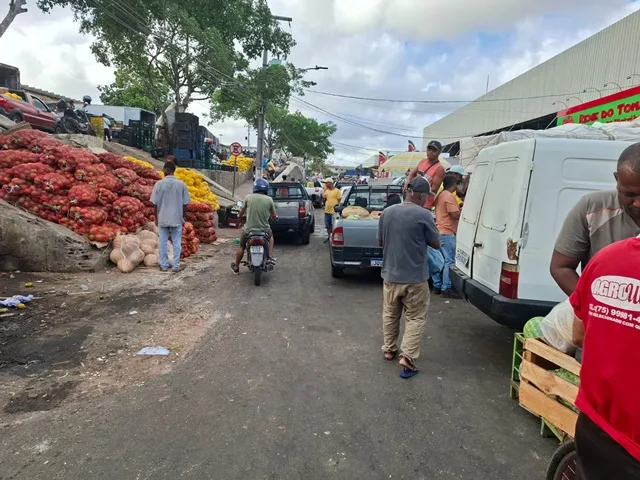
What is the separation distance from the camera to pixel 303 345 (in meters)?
4.96

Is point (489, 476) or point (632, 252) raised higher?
point (632, 252)

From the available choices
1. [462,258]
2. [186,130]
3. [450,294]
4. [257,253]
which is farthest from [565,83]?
[257,253]

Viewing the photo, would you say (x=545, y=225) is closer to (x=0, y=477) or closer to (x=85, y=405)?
(x=85, y=405)

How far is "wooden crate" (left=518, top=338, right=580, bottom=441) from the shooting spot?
9.41 ft

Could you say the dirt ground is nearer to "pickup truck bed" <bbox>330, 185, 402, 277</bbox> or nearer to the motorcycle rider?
the motorcycle rider

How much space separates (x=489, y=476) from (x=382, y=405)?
1.04 metres

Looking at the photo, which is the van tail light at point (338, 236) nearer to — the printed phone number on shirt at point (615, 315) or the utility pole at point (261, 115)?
the printed phone number on shirt at point (615, 315)

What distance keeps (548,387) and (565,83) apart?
2132cm

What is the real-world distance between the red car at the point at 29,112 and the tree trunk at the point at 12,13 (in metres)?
2.29

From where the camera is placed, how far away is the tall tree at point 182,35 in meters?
20.9

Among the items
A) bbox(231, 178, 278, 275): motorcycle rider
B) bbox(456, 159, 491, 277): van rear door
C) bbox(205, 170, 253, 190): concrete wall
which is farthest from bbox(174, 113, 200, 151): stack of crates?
bbox(456, 159, 491, 277): van rear door

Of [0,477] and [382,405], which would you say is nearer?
[0,477]

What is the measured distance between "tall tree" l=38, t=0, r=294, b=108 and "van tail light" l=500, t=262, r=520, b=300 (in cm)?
2065

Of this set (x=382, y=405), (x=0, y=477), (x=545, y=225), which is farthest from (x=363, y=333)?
(x=0, y=477)
